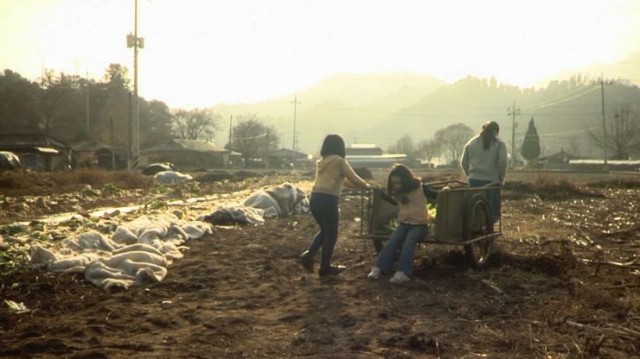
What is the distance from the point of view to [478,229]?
767 centimetres

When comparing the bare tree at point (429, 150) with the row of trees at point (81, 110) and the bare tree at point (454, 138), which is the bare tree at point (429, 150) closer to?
the bare tree at point (454, 138)

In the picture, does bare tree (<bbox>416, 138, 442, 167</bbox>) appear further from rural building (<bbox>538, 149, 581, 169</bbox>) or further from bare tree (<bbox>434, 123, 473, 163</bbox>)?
rural building (<bbox>538, 149, 581, 169</bbox>)

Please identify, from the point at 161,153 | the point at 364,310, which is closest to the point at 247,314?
the point at 364,310

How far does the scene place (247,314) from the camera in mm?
5594

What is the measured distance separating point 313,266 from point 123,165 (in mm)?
55622

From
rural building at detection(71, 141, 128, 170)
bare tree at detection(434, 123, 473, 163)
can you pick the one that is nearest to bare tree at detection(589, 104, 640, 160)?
bare tree at detection(434, 123, 473, 163)

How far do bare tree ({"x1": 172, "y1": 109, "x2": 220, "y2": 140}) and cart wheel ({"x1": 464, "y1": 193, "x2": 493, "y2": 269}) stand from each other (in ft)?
342

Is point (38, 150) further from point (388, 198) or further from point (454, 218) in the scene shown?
point (454, 218)

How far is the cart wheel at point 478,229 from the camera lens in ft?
24.0

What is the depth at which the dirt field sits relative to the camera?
4.50 meters

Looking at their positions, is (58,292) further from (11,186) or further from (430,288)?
(11,186)

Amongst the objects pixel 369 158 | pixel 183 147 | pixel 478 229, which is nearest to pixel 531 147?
pixel 369 158

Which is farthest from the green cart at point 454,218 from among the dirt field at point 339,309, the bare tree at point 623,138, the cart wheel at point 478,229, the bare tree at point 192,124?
the bare tree at point 192,124

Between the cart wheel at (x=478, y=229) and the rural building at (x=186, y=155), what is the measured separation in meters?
66.3
